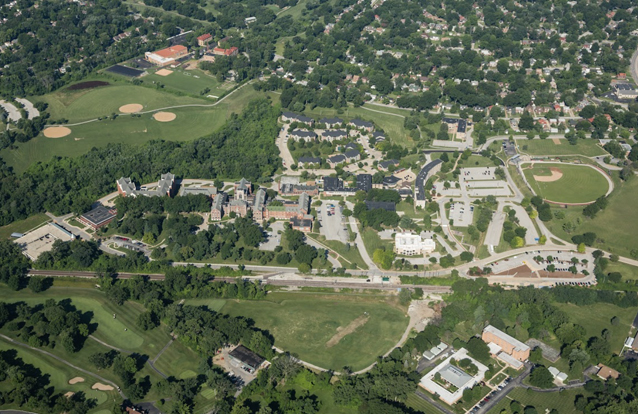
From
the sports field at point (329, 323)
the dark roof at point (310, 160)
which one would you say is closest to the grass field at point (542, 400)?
the sports field at point (329, 323)

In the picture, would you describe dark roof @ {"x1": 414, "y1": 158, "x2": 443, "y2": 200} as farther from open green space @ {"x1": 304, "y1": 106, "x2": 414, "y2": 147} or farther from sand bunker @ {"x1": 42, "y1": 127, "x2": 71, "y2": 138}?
Result: sand bunker @ {"x1": 42, "y1": 127, "x2": 71, "y2": 138}

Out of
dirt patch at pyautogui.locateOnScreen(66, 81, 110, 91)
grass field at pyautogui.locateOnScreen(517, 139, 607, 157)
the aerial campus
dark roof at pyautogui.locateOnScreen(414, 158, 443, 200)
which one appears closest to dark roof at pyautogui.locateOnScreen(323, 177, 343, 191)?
the aerial campus

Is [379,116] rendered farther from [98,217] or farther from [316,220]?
[98,217]

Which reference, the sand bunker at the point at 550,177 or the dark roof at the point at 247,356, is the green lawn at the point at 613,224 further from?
the dark roof at the point at 247,356

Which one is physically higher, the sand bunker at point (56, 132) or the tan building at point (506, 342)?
the sand bunker at point (56, 132)

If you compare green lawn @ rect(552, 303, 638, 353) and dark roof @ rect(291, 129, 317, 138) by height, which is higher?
dark roof @ rect(291, 129, 317, 138)

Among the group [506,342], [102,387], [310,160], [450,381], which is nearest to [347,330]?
[450,381]

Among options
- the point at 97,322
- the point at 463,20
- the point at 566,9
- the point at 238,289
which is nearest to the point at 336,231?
the point at 238,289
